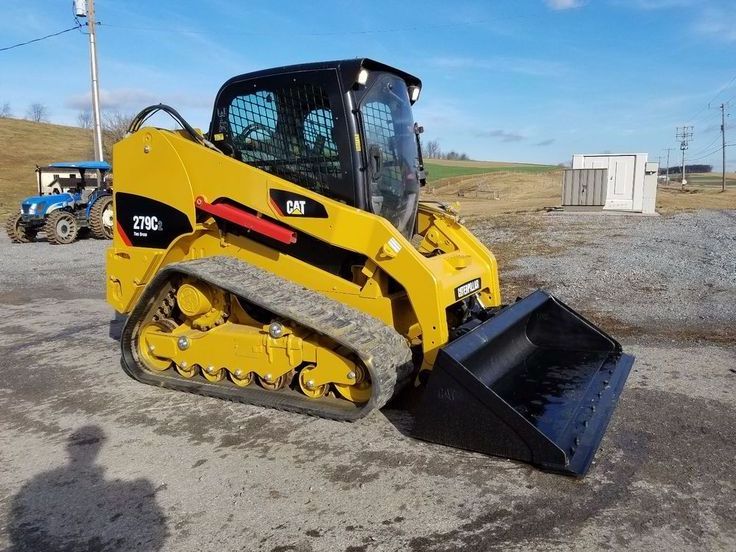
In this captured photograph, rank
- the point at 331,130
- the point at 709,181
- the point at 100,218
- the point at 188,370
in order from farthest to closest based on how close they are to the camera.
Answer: the point at 709,181 < the point at 100,218 < the point at 188,370 < the point at 331,130

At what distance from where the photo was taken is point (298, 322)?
13.7ft

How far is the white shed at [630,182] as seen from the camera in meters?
23.6

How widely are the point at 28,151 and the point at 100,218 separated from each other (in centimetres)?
3987

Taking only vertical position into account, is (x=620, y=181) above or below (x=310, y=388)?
above

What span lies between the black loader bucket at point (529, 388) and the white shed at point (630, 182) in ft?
66.2

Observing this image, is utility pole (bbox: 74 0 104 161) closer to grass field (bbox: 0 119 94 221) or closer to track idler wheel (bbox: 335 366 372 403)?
grass field (bbox: 0 119 94 221)

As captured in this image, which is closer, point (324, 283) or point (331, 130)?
point (331, 130)

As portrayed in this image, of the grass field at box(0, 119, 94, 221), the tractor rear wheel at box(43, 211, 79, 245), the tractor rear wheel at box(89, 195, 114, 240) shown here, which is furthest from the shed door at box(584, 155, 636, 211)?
the grass field at box(0, 119, 94, 221)

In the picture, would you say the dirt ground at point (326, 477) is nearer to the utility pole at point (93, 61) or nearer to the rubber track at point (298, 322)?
the rubber track at point (298, 322)

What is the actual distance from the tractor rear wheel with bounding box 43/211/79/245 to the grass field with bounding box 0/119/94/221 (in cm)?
1556

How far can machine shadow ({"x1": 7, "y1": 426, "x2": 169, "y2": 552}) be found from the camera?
298 centimetres

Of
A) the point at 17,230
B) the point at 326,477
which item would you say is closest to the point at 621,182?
the point at 17,230

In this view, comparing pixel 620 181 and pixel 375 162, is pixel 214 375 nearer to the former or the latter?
pixel 375 162

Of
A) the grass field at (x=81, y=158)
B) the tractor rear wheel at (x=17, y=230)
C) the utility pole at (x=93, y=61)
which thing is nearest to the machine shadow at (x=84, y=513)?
the tractor rear wheel at (x=17, y=230)
